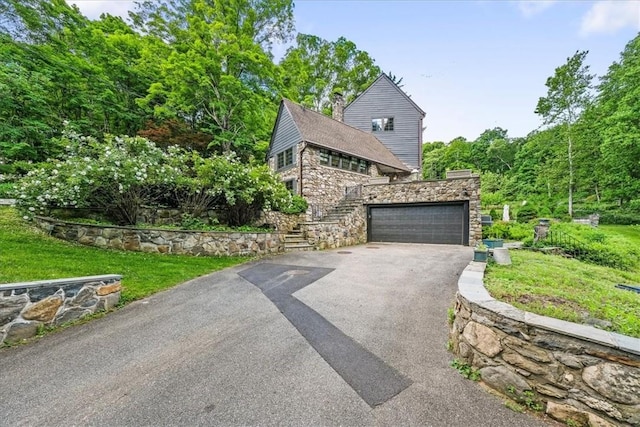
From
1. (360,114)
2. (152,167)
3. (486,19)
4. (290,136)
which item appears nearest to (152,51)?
(290,136)

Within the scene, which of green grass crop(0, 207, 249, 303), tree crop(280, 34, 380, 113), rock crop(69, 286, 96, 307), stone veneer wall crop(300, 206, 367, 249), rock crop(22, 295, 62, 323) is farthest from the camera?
tree crop(280, 34, 380, 113)

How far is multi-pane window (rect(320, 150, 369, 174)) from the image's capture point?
42.8ft

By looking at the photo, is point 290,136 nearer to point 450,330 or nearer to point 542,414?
point 450,330

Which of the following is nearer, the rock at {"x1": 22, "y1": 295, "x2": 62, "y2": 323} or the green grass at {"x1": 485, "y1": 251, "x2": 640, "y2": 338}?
the green grass at {"x1": 485, "y1": 251, "x2": 640, "y2": 338}

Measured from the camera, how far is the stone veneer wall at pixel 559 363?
66.5 inches

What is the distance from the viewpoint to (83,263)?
200 inches

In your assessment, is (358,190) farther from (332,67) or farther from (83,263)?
(332,67)

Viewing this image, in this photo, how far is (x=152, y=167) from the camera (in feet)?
22.6

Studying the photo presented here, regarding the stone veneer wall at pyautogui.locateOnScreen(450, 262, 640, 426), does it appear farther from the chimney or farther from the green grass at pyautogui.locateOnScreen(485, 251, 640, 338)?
the chimney

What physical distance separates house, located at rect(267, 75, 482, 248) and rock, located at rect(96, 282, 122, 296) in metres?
6.69

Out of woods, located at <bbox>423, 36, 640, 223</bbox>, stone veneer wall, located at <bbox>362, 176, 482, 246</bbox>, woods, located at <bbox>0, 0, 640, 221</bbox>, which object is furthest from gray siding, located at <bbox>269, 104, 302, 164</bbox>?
woods, located at <bbox>423, 36, 640, 223</bbox>

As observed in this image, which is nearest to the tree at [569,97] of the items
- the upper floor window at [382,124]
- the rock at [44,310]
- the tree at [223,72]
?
the upper floor window at [382,124]

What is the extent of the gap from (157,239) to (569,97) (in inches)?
1098

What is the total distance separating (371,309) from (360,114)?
17.3m
